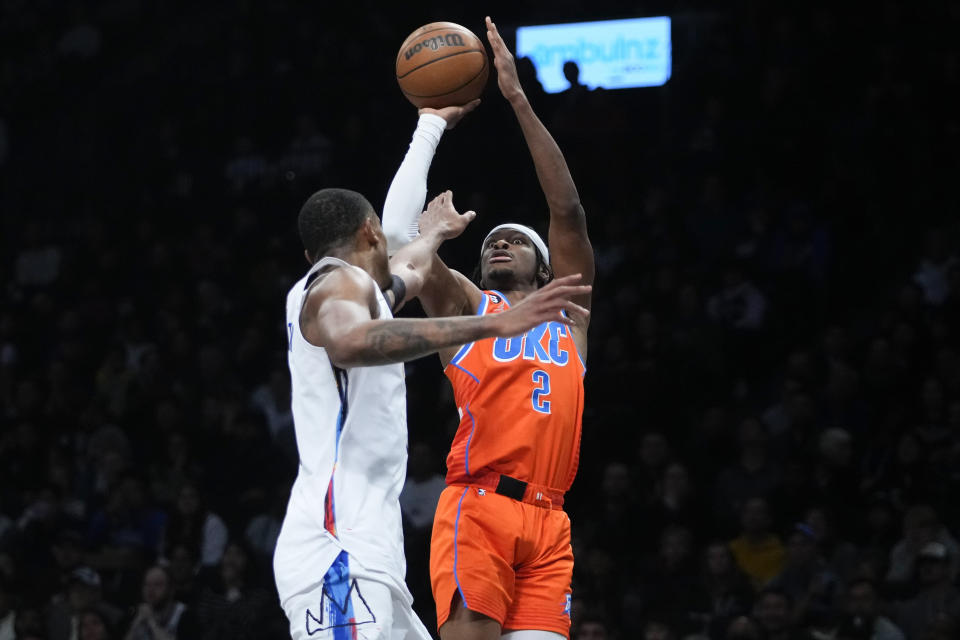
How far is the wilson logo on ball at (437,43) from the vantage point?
544 centimetres

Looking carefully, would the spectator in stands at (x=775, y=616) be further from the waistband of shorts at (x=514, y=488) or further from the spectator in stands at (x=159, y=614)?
the spectator in stands at (x=159, y=614)

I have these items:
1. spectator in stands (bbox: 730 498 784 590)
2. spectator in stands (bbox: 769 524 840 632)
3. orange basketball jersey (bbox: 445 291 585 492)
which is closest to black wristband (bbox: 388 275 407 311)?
orange basketball jersey (bbox: 445 291 585 492)

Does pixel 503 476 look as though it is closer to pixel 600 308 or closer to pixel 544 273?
pixel 544 273

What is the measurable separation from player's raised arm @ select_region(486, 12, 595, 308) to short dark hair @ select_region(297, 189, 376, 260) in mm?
1434

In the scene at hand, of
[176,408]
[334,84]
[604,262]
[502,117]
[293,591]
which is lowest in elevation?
[293,591]

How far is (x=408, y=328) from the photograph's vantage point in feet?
12.0

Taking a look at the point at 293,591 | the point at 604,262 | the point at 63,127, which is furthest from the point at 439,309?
the point at 63,127

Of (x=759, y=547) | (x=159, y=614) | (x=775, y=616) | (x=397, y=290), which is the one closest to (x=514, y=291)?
(x=397, y=290)

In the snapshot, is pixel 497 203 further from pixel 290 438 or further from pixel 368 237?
pixel 368 237

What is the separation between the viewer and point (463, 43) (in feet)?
17.9

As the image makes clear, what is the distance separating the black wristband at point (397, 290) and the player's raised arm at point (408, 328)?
526 millimetres

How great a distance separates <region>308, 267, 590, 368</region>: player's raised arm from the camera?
11.9ft

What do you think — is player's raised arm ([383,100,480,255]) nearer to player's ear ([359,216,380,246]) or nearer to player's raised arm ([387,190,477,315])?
player's raised arm ([387,190,477,315])

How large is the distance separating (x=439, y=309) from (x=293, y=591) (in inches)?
69.2
